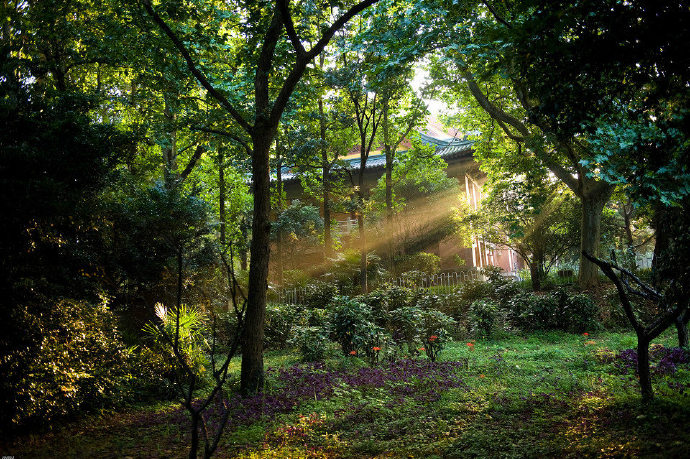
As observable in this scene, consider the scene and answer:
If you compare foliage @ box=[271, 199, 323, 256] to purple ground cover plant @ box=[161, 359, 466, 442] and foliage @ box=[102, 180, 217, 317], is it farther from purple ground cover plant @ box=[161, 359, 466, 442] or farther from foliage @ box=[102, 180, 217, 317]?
purple ground cover plant @ box=[161, 359, 466, 442]

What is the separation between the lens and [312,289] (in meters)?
14.2

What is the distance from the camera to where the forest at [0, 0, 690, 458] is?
3359mm

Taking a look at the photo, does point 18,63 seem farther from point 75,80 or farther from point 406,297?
point 406,297

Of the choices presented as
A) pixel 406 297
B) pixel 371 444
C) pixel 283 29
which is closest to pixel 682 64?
pixel 371 444

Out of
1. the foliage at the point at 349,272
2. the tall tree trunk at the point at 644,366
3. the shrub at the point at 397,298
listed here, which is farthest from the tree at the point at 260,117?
the foliage at the point at 349,272

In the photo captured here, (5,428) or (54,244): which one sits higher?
(54,244)

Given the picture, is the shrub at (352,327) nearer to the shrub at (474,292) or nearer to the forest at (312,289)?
the forest at (312,289)

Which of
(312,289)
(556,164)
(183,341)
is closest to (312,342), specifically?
(183,341)

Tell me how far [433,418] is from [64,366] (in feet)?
14.2

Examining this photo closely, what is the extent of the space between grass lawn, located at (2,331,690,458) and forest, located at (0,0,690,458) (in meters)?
0.03

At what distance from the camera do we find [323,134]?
1641 cm

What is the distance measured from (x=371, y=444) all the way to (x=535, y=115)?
329cm

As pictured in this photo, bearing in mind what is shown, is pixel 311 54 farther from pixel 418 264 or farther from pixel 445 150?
pixel 445 150

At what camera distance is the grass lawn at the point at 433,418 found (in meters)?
3.61
